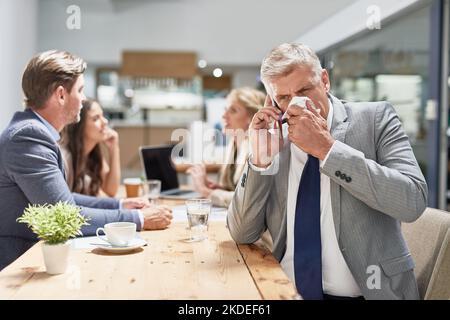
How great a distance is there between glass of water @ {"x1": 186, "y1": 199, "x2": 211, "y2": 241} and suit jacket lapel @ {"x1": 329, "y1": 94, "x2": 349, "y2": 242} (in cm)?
41

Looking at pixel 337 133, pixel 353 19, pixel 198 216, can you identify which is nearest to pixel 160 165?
pixel 198 216

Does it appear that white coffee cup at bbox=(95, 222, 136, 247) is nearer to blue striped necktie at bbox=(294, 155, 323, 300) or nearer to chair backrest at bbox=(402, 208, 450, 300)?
blue striped necktie at bbox=(294, 155, 323, 300)

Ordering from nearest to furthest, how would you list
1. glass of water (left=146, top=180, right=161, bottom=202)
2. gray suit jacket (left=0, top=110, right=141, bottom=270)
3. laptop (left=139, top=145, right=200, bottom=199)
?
1. gray suit jacket (left=0, top=110, right=141, bottom=270)
2. glass of water (left=146, top=180, right=161, bottom=202)
3. laptop (left=139, top=145, right=200, bottom=199)

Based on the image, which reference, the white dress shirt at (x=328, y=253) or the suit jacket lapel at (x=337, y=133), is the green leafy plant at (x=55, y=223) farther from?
the suit jacket lapel at (x=337, y=133)

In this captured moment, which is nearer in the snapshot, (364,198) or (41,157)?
(364,198)

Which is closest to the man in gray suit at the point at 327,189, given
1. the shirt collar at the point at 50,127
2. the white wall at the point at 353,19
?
the shirt collar at the point at 50,127

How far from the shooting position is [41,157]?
1.52 meters

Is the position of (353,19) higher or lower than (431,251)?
higher

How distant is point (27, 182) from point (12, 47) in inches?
153

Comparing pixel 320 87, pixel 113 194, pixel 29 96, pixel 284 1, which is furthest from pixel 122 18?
pixel 320 87

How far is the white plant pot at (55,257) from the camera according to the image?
1.16 metres

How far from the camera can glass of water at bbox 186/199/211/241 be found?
1.60 m

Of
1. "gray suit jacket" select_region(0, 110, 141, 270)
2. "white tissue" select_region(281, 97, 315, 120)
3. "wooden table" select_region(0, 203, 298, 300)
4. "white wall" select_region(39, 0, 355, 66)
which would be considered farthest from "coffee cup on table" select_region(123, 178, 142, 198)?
"white wall" select_region(39, 0, 355, 66)

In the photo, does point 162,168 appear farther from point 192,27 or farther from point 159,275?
point 192,27
